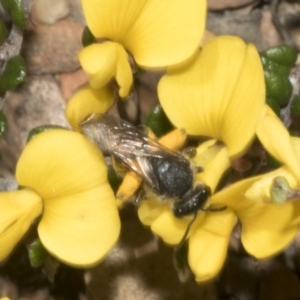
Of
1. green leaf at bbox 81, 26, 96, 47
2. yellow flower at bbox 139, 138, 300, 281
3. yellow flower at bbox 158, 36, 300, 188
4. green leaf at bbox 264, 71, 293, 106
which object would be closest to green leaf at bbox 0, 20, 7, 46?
green leaf at bbox 81, 26, 96, 47

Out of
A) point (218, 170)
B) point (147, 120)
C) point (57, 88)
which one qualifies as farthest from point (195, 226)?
point (57, 88)

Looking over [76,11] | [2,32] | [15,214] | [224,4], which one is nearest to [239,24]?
[224,4]

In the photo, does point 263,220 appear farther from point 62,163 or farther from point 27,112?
point 27,112

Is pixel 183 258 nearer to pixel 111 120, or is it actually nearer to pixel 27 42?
pixel 111 120

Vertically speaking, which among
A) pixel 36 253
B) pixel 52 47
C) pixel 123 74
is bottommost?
pixel 36 253

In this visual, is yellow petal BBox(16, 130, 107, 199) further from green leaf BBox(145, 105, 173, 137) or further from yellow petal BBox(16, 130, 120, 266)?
green leaf BBox(145, 105, 173, 137)

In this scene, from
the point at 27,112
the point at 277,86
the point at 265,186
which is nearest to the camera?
the point at 265,186
